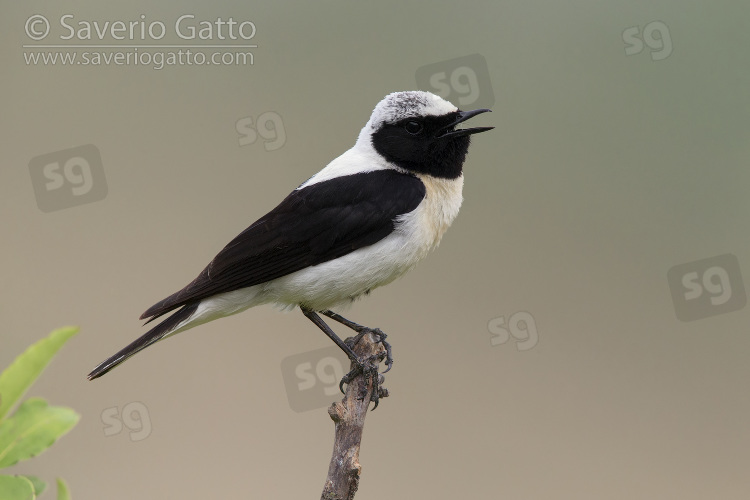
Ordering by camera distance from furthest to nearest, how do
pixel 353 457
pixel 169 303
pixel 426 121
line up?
pixel 426 121 < pixel 169 303 < pixel 353 457

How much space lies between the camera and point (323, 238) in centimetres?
341

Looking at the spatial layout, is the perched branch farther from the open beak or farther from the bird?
the open beak

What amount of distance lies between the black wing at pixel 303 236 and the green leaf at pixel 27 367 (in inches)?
95.5

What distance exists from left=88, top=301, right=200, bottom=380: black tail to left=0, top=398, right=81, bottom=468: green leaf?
82.5 inches

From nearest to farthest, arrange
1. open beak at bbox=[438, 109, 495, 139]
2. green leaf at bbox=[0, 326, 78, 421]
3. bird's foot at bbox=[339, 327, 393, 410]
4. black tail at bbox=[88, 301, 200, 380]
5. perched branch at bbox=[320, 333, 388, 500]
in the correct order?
green leaf at bbox=[0, 326, 78, 421] → perched branch at bbox=[320, 333, 388, 500] → black tail at bbox=[88, 301, 200, 380] → bird's foot at bbox=[339, 327, 393, 410] → open beak at bbox=[438, 109, 495, 139]

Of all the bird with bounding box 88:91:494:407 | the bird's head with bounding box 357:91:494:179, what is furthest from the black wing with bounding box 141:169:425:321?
the bird's head with bounding box 357:91:494:179

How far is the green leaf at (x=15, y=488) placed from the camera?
0.91 m

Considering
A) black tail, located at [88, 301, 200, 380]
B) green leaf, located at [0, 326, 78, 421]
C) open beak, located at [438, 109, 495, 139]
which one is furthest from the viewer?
open beak, located at [438, 109, 495, 139]

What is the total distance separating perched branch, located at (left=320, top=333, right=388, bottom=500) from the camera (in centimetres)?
255

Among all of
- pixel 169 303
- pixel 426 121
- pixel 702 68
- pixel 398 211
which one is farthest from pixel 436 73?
pixel 702 68

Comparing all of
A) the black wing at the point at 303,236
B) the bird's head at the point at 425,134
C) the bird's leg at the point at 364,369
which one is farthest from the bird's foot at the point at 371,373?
the bird's head at the point at 425,134

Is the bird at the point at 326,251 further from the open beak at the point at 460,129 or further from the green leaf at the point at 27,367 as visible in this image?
the green leaf at the point at 27,367

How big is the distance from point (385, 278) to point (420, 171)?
1.95ft

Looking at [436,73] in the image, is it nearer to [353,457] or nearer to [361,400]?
[361,400]
